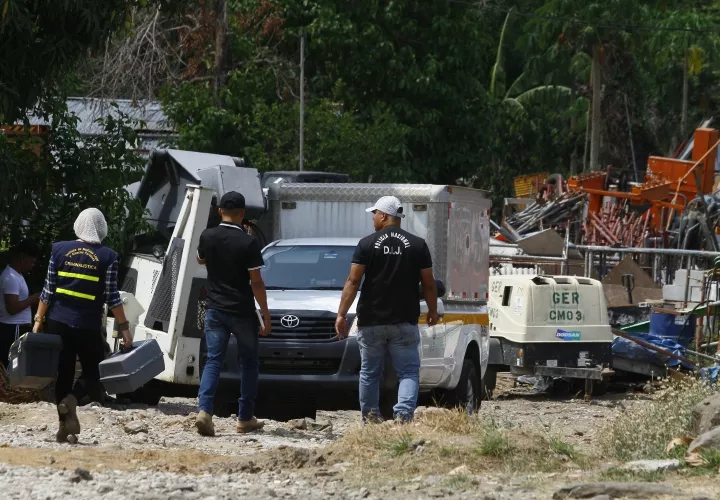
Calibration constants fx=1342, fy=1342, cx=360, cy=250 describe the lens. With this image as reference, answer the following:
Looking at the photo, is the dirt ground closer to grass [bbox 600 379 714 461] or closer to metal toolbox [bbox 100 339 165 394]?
grass [bbox 600 379 714 461]

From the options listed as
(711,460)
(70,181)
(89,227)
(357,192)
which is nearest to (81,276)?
(89,227)

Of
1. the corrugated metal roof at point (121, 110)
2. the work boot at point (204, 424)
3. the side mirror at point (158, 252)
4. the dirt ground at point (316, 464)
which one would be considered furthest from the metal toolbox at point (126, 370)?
the corrugated metal roof at point (121, 110)

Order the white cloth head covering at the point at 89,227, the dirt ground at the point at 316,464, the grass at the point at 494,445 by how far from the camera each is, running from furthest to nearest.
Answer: the white cloth head covering at the point at 89,227
the grass at the point at 494,445
the dirt ground at the point at 316,464

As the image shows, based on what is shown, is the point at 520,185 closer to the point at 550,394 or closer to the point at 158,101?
the point at 158,101

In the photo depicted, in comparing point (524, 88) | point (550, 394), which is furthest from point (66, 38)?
point (524, 88)

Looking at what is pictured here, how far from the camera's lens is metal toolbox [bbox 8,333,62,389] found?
9375 millimetres

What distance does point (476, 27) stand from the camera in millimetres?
33031

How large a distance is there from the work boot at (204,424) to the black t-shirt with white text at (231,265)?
815mm

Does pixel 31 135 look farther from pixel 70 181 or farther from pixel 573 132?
pixel 573 132

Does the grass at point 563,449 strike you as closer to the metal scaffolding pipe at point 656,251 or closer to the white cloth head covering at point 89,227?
the white cloth head covering at point 89,227

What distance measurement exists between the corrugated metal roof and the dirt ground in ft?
49.2

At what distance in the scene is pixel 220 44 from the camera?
28.8 meters

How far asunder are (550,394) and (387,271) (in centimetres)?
858

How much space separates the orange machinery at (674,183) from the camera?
28.6m
